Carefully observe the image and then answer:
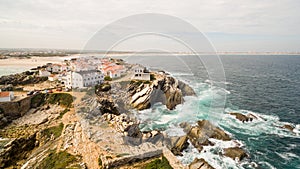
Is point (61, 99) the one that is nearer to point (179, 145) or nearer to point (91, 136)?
point (91, 136)

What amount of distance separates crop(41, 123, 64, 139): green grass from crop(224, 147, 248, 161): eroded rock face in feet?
51.3

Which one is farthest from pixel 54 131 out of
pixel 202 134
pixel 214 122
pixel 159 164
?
pixel 214 122

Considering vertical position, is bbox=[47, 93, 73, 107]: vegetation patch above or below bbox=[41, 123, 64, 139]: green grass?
above

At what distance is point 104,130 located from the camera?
1577 centimetres

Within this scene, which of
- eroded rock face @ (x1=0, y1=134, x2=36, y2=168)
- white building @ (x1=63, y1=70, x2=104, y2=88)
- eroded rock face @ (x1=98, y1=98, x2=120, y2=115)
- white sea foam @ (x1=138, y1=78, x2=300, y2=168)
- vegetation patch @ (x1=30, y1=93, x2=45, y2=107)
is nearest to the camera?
eroded rock face @ (x1=0, y1=134, x2=36, y2=168)

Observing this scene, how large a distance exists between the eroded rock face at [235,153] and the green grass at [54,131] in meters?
15.7

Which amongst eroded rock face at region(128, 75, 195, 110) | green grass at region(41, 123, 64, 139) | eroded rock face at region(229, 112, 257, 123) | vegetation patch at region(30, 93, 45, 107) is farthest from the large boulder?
vegetation patch at region(30, 93, 45, 107)

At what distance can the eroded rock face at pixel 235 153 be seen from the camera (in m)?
16.1

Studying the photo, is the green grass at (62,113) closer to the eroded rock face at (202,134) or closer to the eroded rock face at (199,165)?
the eroded rock face at (202,134)

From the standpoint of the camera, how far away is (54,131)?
17188mm

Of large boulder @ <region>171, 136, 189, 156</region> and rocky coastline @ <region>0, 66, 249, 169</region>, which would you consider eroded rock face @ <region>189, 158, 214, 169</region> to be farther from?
large boulder @ <region>171, 136, 189, 156</region>

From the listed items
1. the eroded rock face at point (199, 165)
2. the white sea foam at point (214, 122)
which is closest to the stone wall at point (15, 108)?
the white sea foam at point (214, 122)

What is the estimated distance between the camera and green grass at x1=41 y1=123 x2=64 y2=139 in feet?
54.9

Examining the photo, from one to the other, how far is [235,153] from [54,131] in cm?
1702
